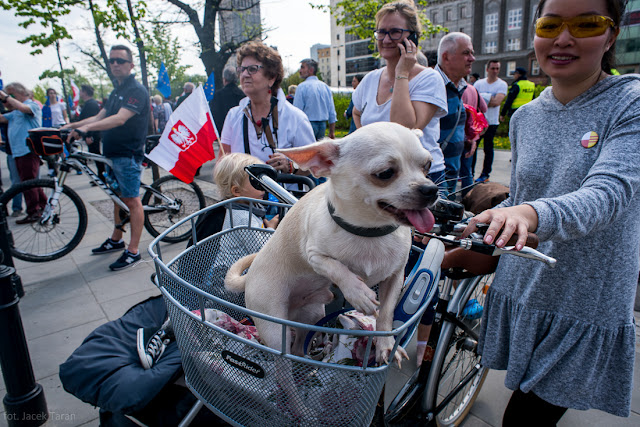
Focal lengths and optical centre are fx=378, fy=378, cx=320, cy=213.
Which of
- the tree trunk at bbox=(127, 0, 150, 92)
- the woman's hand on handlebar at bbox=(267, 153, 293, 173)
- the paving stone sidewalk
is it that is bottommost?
the paving stone sidewalk

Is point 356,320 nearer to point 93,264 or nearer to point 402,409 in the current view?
point 402,409

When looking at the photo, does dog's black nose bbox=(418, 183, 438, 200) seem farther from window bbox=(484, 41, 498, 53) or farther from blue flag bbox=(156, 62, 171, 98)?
window bbox=(484, 41, 498, 53)

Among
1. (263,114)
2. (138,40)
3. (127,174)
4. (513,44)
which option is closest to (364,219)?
(263,114)

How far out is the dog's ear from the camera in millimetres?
1271

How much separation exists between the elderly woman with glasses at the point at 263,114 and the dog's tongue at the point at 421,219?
7.03 feet

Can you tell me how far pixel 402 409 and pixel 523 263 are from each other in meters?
0.92

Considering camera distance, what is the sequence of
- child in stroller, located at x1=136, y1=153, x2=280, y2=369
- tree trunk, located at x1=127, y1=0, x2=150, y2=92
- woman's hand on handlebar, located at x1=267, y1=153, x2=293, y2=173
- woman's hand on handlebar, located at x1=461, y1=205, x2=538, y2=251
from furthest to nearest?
tree trunk, located at x1=127, y1=0, x2=150, y2=92 < woman's hand on handlebar, located at x1=267, y1=153, x2=293, y2=173 < child in stroller, located at x1=136, y1=153, x2=280, y2=369 < woman's hand on handlebar, located at x1=461, y1=205, x2=538, y2=251

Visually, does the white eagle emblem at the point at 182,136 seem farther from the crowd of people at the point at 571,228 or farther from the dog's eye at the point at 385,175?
the dog's eye at the point at 385,175

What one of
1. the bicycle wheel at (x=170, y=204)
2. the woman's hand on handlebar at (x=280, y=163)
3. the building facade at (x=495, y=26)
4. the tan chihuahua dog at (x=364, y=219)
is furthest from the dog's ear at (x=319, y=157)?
the building facade at (x=495, y=26)

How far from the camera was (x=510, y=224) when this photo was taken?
0.96 m

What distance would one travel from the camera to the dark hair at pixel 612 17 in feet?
4.02

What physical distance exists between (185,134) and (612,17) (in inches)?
94.8

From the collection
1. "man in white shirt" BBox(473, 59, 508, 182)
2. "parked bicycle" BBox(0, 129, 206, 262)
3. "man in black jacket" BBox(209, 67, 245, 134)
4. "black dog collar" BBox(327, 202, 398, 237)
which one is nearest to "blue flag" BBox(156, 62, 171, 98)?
"man in black jacket" BBox(209, 67, 245, 134)

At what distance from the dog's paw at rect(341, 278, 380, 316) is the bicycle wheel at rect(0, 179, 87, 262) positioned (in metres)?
4.72
